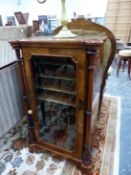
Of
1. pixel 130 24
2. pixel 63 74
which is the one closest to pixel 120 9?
pixel 130 24

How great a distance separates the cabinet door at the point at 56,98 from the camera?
101 cm

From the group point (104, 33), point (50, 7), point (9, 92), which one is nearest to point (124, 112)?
point (104, 33)

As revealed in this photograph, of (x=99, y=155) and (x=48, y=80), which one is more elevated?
(x=48, y=80)

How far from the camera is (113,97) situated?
7.19 ft

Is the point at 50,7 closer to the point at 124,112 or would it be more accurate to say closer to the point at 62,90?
the point at 124,112

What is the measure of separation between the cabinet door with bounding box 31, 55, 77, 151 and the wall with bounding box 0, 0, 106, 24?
3655 millimetres

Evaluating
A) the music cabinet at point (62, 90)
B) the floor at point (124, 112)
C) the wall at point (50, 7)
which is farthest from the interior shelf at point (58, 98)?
the wall at point (50, 7)

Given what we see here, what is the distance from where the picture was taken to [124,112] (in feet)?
6.06

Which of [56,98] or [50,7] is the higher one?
[50,7]

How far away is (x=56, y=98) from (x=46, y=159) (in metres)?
0.53

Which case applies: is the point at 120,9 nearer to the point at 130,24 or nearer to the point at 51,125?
the point at 130,24

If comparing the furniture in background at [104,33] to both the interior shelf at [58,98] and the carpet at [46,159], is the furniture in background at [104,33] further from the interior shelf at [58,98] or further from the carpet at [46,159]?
the carpet at [46,159]

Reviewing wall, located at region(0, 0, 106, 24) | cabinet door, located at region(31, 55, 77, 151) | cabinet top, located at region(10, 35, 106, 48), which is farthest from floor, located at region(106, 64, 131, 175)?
wall, located at region(0, 0, 106, 24)

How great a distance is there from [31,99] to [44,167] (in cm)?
52
